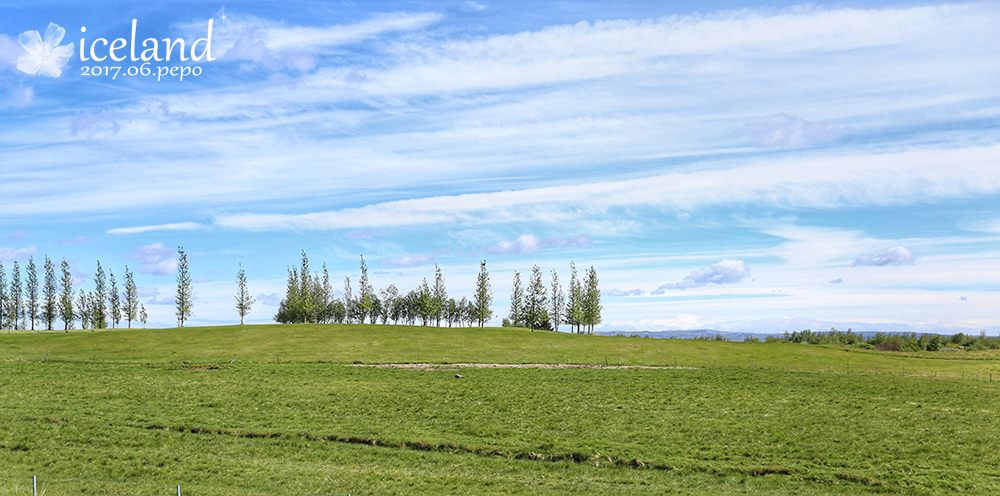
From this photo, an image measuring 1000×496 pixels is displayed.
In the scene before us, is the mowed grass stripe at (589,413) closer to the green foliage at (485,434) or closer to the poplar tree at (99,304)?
the green foliage at (485,434)

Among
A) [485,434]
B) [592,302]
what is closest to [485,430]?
[485,434]

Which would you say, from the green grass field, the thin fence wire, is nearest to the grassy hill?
the green grass field

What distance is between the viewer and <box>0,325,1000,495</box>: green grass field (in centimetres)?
2816

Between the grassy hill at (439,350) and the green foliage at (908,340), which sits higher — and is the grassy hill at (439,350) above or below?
above

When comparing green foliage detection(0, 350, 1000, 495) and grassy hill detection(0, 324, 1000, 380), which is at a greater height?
green foliage detection(0, 350, 1000, 495)

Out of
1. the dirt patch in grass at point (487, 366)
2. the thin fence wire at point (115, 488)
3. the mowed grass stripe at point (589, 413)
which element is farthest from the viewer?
the dirt patch in grass at point (487, 366)

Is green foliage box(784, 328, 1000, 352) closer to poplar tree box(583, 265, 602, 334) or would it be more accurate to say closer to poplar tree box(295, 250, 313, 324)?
poplar tree box(583, 265, 602, 334)

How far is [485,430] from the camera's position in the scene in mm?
37781

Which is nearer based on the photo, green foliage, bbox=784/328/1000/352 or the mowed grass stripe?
the mowed grass stripe

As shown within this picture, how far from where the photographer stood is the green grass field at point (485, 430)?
2816cm

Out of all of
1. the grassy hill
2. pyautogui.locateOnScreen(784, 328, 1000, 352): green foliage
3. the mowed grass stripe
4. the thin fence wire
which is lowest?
pyautogui.locateOnScreen(784, 328, 1000, 352): green foliage

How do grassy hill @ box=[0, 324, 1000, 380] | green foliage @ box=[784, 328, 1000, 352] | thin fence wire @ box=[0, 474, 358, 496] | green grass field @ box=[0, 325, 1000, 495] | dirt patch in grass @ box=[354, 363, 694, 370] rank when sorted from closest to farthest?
thin fence wire @ box=[0, 474, 358, 496], green grass field @ box=[0, 325, 1000, 495], dirt patch in grass @ box=[354, 363, 694, 370], grassy hill @ box=[0, 324, 1000, 380], green foliage @ box=[784, 328, 1000, 352]

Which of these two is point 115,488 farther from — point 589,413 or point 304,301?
point 304,301

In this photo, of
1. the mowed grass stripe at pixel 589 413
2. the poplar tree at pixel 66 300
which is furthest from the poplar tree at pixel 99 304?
the mowed grass stripe at pixel 589 413
